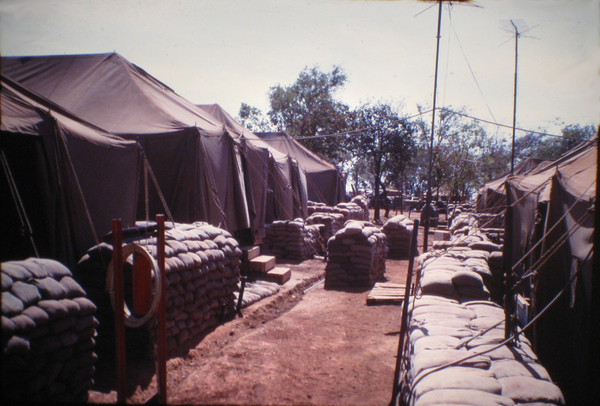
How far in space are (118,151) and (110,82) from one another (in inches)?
158

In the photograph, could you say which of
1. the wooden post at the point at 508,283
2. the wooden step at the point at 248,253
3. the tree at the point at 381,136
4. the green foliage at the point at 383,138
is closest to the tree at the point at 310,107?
the green foliage at the point at 383,138

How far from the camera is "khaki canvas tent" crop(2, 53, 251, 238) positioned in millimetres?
7996

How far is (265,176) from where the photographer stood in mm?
12031

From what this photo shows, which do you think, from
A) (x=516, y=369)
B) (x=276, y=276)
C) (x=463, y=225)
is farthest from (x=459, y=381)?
(x=463, y=225)

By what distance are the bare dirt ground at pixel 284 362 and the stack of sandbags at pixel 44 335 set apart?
1.75 feet

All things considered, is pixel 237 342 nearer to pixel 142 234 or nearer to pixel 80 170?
pixel 142 234

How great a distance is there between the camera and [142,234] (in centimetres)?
477

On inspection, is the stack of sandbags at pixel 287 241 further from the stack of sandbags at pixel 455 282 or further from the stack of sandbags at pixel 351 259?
the stack of sandbags at pixel 455 282

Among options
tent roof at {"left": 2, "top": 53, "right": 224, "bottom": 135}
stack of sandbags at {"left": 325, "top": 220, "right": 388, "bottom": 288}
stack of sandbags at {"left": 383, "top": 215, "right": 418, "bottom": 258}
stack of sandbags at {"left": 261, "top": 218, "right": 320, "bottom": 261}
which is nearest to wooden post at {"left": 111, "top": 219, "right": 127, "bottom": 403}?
tent roof at {"left": 2, "top": 53, "right": 224, "bottom": 135}

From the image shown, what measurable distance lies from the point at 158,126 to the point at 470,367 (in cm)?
720

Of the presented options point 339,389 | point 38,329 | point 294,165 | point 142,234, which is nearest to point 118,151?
point 142,234

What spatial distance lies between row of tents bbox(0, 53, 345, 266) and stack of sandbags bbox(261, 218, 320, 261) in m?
0.34

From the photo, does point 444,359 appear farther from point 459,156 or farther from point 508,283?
point 459,156

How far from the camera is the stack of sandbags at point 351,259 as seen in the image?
28.3ft
